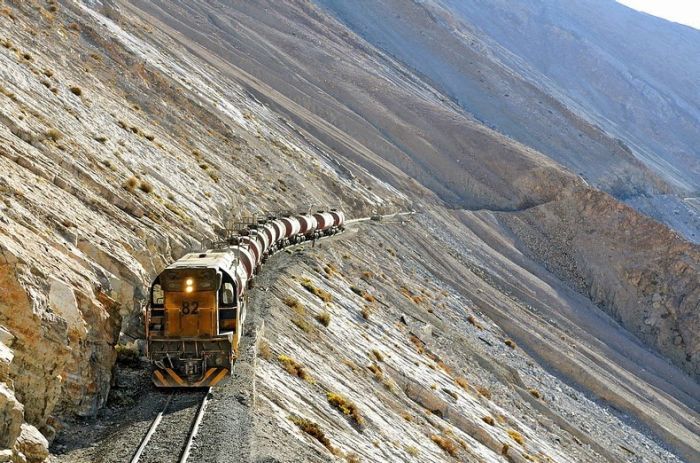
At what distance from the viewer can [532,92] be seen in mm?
129375

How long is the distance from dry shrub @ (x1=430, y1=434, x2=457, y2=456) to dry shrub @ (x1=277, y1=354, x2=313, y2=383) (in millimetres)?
5887

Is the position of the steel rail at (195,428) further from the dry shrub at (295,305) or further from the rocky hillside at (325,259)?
the dry shrub at (295,305)

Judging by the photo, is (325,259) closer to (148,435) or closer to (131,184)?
(131,184)

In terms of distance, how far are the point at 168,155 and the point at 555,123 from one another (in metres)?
99.8

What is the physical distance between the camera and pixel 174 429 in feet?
47.9

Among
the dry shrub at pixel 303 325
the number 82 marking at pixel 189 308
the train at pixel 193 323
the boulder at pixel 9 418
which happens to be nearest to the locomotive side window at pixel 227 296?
the train at pixel 193 323

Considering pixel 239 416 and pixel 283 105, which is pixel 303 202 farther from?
pixel 239 416

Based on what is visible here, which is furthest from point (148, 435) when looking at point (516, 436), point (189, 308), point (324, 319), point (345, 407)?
point (516, 436)

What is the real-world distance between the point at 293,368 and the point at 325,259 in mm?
17528

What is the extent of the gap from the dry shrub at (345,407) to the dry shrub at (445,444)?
182 inches

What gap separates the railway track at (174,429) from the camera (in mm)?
13250

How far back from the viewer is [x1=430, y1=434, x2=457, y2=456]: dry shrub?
2298 centimetres

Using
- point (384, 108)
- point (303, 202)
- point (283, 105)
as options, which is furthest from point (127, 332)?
point (384, 108)

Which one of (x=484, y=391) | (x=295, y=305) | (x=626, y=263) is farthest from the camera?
(x=626, y=263)
